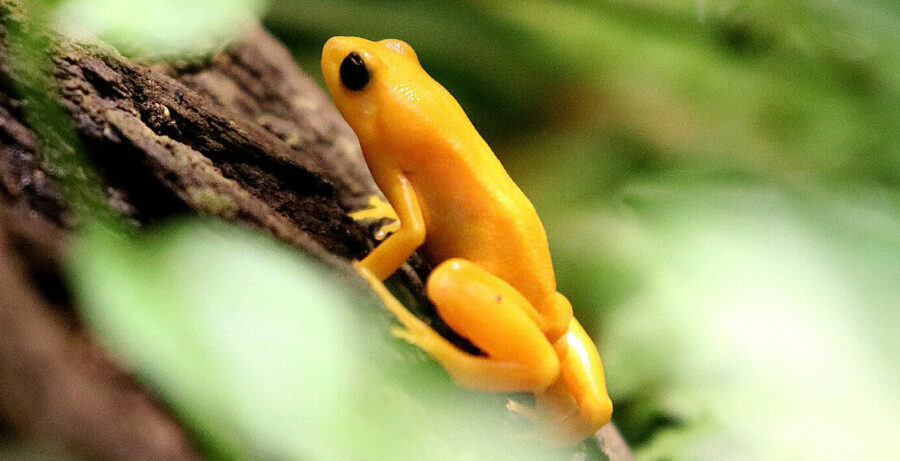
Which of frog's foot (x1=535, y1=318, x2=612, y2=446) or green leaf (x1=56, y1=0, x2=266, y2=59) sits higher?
green leaf (x1=56, y1=0, x2=266, y2=59)

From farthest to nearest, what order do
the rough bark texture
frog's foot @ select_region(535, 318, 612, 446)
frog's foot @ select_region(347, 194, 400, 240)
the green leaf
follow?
frog's foot @ select_region(347, 194, 400, 240) → frog's foot @ select_region(535, 318, 612, 446) → the green leaf → the rough bark texture

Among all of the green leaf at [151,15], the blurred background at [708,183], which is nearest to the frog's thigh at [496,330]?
the blurred background at [708,183]

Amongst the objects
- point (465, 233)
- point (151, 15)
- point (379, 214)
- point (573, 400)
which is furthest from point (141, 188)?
point (573, 400)

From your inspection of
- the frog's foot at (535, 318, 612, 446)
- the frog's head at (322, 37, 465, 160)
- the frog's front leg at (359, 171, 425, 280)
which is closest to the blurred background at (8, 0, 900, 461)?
the frog's head at (322, 37, 465, 160)

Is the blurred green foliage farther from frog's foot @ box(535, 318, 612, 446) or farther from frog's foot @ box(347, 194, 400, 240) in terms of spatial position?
frog's foot @ box(347, 194, 400, 240)

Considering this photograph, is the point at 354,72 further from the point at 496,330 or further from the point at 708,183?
the point at 708,183

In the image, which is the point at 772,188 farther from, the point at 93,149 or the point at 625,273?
the point at 93,149

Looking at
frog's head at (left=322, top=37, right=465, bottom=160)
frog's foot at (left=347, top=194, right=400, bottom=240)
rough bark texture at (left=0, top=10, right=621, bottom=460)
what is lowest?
frog's foot at (left=347, top=194, right=400, bottom=240)
